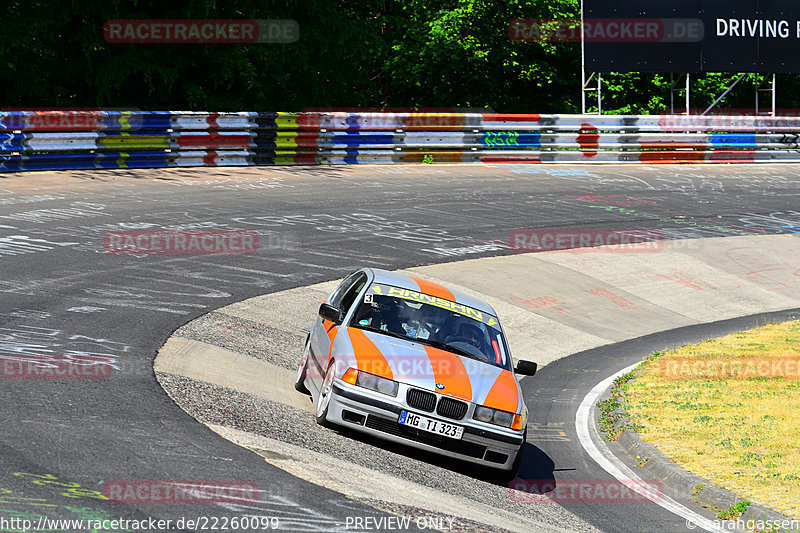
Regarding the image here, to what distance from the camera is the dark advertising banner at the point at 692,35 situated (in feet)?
102

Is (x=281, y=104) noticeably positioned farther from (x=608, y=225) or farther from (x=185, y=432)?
(x=185, y=432)

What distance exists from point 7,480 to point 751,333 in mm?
12226

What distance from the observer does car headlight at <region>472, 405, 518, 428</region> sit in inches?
336

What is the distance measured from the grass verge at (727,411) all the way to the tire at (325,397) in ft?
11.2

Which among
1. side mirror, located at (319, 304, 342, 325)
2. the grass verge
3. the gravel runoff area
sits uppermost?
side mirror, located at (319, 304, 342, 325)

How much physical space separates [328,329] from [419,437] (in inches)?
70.5

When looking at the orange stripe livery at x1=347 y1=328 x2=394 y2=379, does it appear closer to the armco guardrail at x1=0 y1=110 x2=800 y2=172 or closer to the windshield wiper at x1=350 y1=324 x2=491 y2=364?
the windshield wiper at x1=350 y1=324 x2=491 y2=364

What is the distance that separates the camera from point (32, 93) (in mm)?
26219

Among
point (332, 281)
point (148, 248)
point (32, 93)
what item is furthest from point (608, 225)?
point (32, 93)

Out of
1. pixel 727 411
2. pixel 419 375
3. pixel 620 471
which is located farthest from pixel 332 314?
pixel 727 411

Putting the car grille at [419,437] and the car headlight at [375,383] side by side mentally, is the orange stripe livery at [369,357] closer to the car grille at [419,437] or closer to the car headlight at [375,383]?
the car headlight at [375,383]
